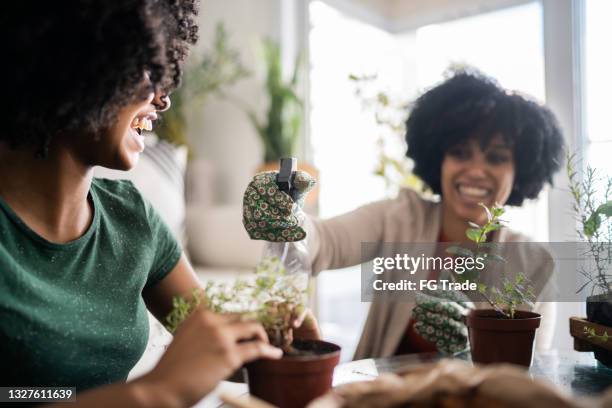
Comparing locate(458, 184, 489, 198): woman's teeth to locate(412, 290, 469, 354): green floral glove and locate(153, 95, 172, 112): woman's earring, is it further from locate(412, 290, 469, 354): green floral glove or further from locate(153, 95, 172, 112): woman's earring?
locate(153, 95, 172, 112): woman's earring

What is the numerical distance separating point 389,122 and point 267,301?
1.32 meters

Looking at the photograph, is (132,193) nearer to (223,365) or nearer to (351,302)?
(223,365)

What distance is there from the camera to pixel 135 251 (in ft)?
3.23

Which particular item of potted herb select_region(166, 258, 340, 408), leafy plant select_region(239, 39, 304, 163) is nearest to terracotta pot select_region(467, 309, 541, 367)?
potted herb select_region(166, 258, 340, 408)

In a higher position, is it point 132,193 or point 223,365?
point 132,193

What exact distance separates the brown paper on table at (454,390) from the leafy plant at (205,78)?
2.28 meters

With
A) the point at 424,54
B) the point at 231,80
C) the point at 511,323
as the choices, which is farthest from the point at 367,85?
the point at 511,323

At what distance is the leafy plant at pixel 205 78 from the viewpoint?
8.84ft

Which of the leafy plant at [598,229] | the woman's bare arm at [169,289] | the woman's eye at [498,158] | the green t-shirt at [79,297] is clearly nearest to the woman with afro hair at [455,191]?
the woman's eye at [498,158]

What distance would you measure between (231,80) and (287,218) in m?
1.87

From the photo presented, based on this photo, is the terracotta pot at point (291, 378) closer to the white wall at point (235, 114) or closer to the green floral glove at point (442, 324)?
the green floral glove at point (442, 324)

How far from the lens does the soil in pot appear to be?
97cm

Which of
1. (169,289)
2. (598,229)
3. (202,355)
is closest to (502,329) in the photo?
(598,229)

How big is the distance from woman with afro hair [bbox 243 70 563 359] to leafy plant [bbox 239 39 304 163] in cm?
98
